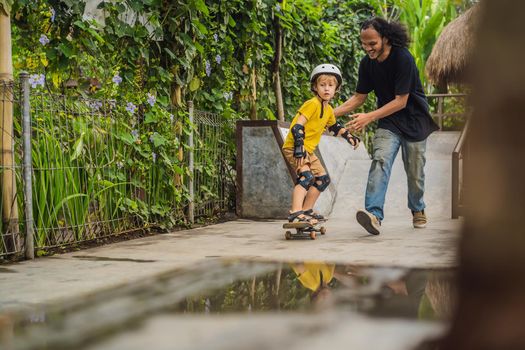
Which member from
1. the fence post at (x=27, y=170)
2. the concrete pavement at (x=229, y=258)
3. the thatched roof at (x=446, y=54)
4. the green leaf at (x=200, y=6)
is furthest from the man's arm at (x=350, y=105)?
the thatched roof at (x=446, y=54)

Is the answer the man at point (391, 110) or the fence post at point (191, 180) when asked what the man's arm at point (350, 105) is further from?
the fence post at point (191, 180)

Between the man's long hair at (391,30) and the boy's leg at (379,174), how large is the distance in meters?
0.79

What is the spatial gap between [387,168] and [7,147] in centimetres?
311

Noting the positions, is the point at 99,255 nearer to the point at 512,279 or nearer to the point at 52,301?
the point at 52,301

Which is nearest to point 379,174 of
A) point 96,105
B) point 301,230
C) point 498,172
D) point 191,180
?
point 301,230

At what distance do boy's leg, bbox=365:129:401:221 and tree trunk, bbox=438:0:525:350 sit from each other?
16.1 ft

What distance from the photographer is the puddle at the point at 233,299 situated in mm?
2461

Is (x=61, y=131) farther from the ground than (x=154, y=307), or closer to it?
farther from the ground

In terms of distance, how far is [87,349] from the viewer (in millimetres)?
2152

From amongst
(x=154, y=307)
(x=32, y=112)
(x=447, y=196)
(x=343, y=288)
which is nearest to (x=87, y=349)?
(x=154, y=307)

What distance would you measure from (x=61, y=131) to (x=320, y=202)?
143 inches

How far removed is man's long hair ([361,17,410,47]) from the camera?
19.3 ft

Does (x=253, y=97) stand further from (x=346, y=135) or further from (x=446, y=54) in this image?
(x=446, y=54)

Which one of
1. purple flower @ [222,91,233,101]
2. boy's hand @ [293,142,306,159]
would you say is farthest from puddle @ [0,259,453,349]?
purple flower @ [222,91,233,101]
